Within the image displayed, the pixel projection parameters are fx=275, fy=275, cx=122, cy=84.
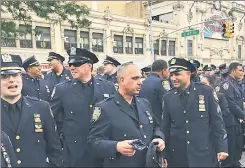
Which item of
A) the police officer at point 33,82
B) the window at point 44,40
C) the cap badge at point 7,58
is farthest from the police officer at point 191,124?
the window at point 44,40

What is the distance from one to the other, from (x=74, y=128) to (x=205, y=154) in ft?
5.83

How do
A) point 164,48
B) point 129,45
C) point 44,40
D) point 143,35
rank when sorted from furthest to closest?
point 164,48, point 143,35, point 129,45, point 44,40

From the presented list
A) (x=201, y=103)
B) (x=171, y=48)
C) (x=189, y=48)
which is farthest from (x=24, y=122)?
(x=189, y=48)

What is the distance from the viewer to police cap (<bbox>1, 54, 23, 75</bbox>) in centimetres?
283

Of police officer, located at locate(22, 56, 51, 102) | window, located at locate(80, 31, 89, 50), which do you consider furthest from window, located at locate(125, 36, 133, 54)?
police officer, located at locate(22, 56, 51, 102)

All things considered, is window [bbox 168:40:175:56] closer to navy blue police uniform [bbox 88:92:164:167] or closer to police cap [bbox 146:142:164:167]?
navy blue police uniform [bbox 88:92:164:167]

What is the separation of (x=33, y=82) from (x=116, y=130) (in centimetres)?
377

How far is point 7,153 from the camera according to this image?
2.42 metres

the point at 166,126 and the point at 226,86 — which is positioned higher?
the point at 226,86

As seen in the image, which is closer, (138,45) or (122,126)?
(122,126)

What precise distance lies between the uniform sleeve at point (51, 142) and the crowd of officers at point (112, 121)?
0.4 inches

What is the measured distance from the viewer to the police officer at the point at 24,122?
2.70 m

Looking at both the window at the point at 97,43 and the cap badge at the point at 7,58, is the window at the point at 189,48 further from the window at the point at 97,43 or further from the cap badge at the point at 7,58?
the cap badge at the point at 7,58

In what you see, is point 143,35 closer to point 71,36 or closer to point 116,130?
point 71,36
